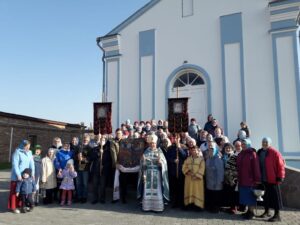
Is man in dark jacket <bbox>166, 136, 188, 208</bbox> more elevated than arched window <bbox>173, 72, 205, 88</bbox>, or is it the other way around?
arched window <bbox>173, 72, 205, 88</bbox>

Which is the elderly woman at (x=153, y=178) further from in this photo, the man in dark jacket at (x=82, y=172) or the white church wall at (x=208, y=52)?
the white church wall at (x=208, y=52)

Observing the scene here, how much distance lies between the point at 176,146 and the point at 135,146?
3.72 feet

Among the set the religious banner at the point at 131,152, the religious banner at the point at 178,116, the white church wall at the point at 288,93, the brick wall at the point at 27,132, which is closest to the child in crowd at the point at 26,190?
the religious banner at the point at 131,152

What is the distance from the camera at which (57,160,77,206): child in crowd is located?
805cm

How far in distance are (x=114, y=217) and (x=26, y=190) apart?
A: 84.8 inches

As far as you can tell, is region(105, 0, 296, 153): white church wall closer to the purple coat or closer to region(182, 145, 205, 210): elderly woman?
region(182, 145, 205, 210): elderly woman

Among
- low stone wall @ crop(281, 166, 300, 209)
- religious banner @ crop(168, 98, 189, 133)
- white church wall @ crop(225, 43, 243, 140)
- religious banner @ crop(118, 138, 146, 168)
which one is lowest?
low stone wall @ crop(281, 166, 300, 209)

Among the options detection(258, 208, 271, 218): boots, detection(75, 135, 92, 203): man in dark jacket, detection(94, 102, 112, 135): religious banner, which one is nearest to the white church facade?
detection(94, 102, 112, 135): religious banner

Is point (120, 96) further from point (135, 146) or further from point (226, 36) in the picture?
point (135, 146)

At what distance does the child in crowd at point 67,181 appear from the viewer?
26.4 ft

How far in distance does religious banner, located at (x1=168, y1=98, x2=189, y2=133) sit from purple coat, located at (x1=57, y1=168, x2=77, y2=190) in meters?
2.81

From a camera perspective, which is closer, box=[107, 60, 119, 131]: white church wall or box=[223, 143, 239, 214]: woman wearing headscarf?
box=[223, 143, 239, 214]: woman wearing headscarf

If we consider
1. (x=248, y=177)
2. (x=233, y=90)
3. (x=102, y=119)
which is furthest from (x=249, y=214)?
(x=233, y=90)

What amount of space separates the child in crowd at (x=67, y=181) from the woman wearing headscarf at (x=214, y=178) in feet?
11.0
